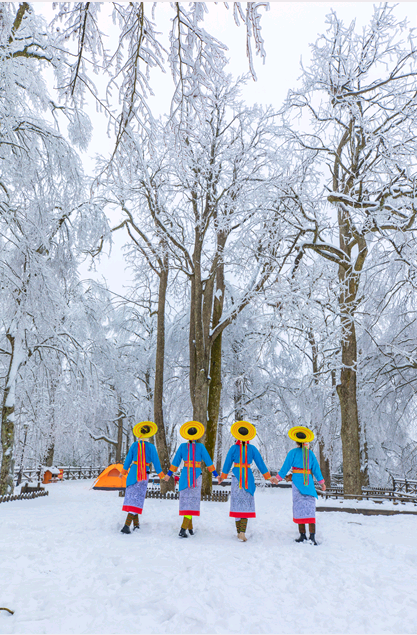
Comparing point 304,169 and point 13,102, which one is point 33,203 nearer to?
point 13,102

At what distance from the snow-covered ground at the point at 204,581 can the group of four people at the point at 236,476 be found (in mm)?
311

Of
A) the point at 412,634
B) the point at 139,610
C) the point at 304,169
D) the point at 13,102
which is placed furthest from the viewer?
the point at 304,169

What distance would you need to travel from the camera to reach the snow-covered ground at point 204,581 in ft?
9.79

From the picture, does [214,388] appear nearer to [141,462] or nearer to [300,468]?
[141,462]

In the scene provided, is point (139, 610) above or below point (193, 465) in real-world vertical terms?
below

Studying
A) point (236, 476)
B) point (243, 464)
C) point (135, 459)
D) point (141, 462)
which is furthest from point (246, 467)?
point (135, 459)

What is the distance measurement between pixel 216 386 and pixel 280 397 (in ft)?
21.3

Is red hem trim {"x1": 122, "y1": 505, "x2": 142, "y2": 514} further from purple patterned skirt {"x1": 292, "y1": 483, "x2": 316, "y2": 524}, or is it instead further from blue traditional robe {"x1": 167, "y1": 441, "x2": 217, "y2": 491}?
purple patterned skirt {"x1": 292, "y1": 483, "x2": 316, "y2": 524}

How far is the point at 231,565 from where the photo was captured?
440cm

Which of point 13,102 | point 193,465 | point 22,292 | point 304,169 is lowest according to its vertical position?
point 193,465

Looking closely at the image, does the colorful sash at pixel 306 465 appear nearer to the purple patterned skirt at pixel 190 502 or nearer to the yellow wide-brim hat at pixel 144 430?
the purple patterned skirt at pixel 190 502

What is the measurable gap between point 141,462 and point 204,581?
321 centimetres

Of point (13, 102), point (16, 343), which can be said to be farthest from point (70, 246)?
point (13, 102)

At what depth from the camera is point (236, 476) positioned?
6.55 m
